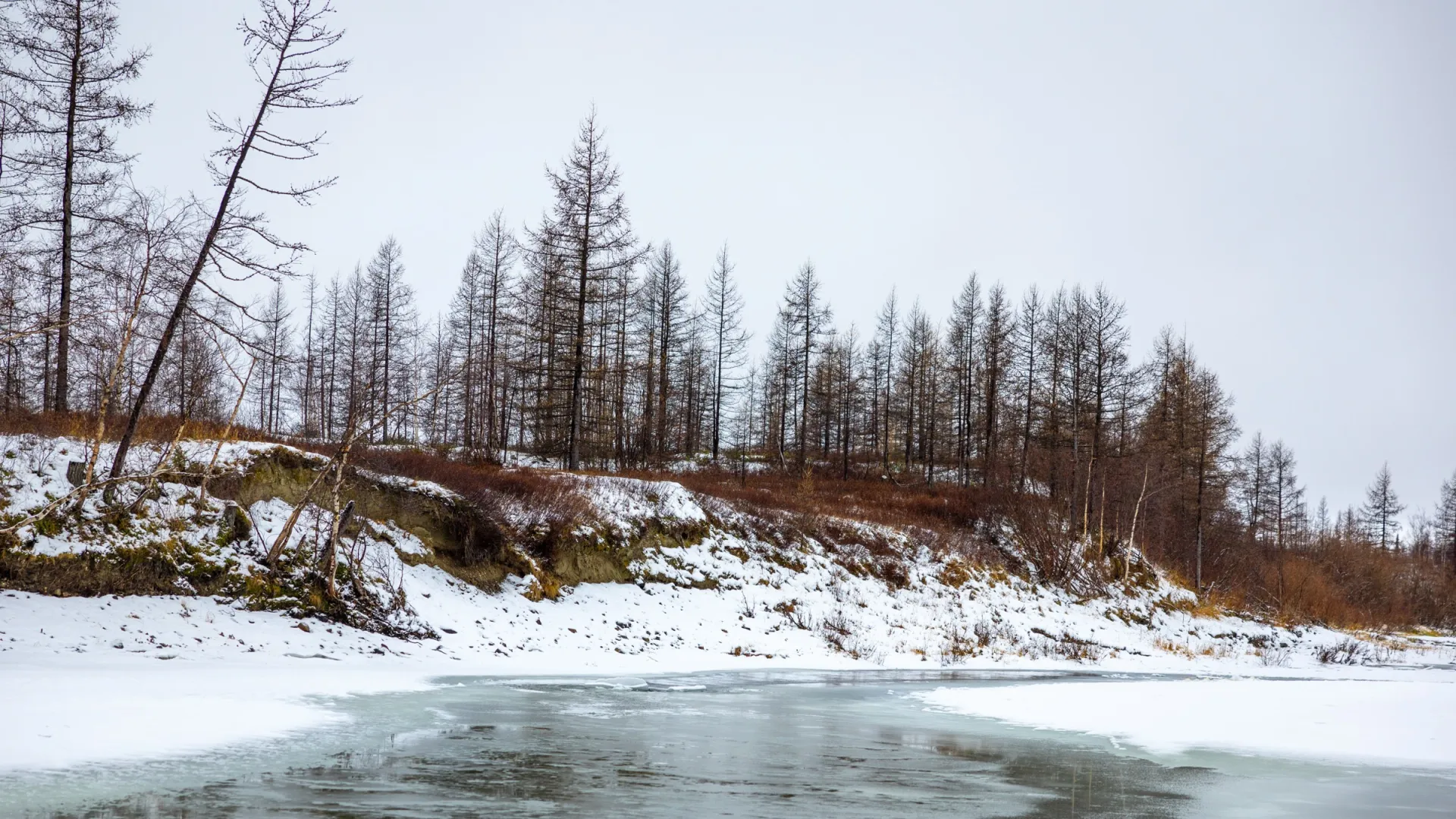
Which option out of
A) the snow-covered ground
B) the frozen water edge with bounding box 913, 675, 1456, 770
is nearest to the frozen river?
the frozen water edge with bounding box 913, 675, 1456, 770

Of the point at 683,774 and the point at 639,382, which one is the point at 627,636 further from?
the point at 639,382

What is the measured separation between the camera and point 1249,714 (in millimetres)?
11492

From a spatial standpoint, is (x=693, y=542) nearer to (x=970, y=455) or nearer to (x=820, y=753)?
(x=820, y=753)

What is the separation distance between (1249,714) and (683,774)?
333 inches

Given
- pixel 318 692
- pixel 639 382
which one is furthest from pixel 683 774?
pixel 639 382

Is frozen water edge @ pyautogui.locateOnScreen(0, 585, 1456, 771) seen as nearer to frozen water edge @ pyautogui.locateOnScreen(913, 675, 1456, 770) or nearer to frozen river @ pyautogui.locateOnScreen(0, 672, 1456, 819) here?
frozen water edge @ pyautogui.locateOnScreen(913, 675, 1456, 770)

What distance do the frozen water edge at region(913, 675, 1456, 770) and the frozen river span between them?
57cm

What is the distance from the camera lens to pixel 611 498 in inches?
934

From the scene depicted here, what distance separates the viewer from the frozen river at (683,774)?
219 inches

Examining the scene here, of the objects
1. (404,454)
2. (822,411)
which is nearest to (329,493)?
(404,454)

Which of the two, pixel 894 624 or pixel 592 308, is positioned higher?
pixel 592 308

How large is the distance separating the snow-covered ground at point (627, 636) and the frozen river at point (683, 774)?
92 centimetres

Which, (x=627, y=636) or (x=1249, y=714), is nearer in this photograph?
(x=1249, y=714)

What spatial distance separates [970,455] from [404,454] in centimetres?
3991
